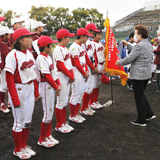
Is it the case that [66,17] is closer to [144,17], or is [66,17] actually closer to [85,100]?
[144,17]

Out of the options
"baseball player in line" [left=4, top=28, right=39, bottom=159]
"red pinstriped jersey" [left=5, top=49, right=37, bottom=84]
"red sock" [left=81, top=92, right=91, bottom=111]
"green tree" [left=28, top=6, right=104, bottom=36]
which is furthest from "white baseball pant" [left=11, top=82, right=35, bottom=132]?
"green tree" [left=28, top=6, right=104, bottom=36]

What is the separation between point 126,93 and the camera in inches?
275

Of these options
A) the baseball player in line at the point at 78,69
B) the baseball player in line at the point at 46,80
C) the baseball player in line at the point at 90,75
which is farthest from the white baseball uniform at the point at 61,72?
the baseball player in line at the point at 90,75

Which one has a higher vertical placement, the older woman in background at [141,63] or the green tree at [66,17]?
the green tree at [66,17]

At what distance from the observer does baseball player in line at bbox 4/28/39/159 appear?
8.69 feet

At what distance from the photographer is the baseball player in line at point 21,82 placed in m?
2.65

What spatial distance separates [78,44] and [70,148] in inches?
90.6

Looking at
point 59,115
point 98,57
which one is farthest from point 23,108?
point 98,57

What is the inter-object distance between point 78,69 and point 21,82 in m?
1.73

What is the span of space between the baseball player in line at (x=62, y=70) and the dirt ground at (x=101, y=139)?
0.79ft

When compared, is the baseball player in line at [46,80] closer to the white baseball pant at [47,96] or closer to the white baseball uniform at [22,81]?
the white baseball pant at [47,96]

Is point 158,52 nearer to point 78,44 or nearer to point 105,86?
point 105,86

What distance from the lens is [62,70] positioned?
12.2 feet

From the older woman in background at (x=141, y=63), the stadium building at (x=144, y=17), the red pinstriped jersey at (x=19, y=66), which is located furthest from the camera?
the stadium building at (x=144, y=17)
